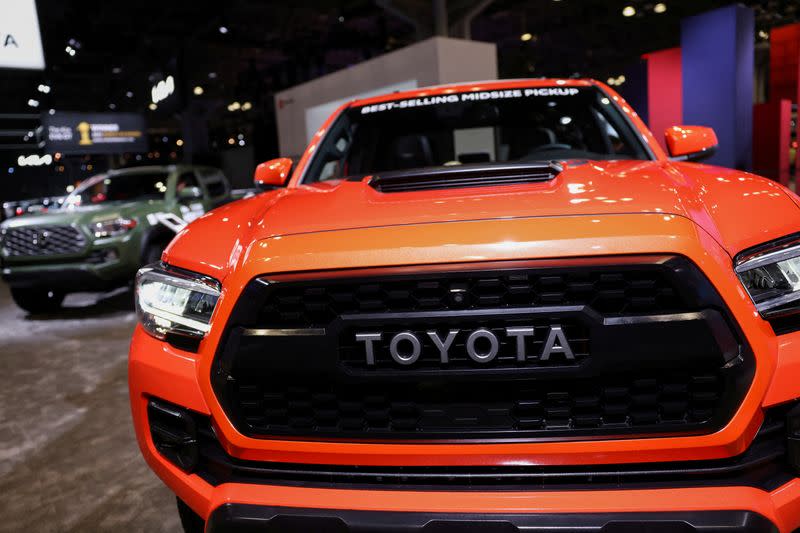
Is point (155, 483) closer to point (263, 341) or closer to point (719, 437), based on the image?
point (263, 341)

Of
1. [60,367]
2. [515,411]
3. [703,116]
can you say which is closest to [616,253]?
[515,411]

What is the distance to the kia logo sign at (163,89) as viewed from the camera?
1603cm

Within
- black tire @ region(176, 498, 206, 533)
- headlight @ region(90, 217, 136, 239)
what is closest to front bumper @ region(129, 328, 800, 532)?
black tire @ region(176, 498, 206, 533)

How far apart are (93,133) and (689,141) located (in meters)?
19.6

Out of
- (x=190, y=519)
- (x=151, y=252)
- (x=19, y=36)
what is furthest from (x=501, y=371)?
(x=19, y=36)

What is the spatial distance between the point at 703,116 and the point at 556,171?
37.6 feet

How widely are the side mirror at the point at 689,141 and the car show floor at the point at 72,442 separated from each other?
241 centimetres

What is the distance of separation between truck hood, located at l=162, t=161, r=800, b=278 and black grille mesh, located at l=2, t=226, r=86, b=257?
201 inches

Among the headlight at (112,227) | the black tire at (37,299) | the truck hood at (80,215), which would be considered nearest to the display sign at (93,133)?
the black tire at (37,299)

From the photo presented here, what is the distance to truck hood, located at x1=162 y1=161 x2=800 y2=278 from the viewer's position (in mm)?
1258

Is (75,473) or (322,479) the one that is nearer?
(322,479)

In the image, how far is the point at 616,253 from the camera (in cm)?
113

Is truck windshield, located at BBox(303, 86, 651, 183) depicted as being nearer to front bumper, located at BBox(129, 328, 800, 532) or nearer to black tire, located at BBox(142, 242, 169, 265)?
front bumper, located at BBox(129, 328, 800, 532)

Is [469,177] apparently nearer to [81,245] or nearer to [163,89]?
[81,245]
